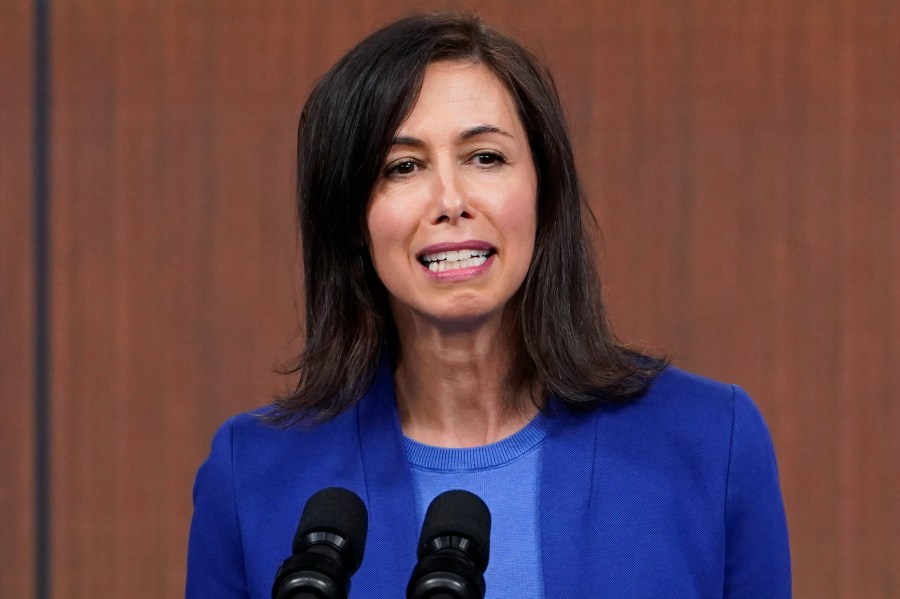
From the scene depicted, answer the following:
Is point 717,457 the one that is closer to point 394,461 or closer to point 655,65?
point 394,461

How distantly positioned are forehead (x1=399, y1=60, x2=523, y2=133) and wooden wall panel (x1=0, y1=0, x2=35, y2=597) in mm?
1757

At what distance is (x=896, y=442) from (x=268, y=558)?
6.07ft

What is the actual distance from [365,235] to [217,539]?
457mm

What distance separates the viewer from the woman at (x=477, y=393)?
5.02 feet

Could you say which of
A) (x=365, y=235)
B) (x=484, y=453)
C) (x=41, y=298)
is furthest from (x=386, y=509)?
(x=41, y=298)

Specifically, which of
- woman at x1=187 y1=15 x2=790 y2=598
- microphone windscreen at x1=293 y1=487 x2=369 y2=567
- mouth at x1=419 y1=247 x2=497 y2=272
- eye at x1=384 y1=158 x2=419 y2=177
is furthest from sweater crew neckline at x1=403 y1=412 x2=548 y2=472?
microphone windscreen at x1=293 y1=487 x2=369 y2=567

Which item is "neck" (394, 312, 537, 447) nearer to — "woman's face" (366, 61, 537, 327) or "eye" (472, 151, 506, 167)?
"woman's face" (366, 61, 537, 327)

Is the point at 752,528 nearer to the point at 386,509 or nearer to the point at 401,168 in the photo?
the point at 386,509

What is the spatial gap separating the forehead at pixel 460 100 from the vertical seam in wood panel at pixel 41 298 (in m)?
1.73

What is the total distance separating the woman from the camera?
5.02ft

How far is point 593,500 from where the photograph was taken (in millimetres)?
1545

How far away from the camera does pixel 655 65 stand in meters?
2.97

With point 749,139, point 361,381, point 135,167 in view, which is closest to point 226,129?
point 135,167

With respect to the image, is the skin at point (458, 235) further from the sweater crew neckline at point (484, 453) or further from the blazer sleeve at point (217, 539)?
the blazer sleeve at point (217, 539)
